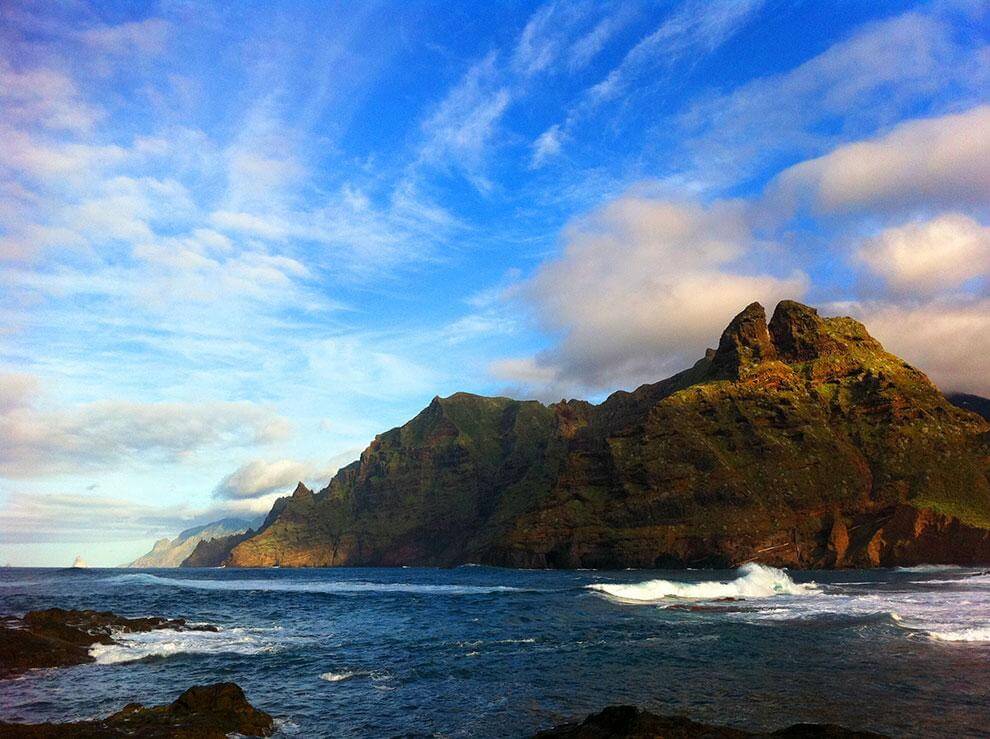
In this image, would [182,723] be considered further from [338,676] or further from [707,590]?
[707,590]

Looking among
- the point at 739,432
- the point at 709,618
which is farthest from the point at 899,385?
the point at 709,618

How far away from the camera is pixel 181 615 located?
185 feet

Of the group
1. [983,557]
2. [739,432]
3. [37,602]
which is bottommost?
[983,557]

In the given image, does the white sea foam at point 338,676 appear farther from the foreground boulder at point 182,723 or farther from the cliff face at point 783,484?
the cliff face at point 783,484

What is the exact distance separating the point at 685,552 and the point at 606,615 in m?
119

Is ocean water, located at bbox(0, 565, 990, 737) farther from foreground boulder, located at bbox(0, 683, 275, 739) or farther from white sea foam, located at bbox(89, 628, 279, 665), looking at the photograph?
foreground boulder, located at bbox(0, 683, 275, 739)

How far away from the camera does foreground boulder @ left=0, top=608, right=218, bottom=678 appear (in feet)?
103

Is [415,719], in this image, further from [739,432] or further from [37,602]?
[739,432]

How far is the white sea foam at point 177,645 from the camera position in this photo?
35062mm

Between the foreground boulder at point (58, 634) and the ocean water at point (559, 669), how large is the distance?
1532mm

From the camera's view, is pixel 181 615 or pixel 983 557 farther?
pixel 983 557

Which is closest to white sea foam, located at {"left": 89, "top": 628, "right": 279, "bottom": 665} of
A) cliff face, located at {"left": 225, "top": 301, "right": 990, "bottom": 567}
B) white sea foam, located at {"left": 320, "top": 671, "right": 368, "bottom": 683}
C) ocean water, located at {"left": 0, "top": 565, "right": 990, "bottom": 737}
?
ocean water, located at {"left": 0, "top": 565, "right": 990, "bottom": 737}

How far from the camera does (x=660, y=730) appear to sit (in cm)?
1566

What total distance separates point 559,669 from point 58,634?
1187 inches
